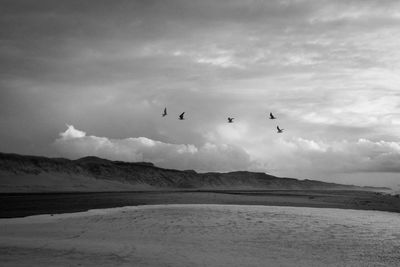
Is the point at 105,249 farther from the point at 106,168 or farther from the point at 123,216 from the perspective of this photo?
the point at 106,168

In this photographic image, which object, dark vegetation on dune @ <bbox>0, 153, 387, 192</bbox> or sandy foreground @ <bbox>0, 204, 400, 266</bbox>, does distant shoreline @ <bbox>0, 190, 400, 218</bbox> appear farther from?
dark vegetation on dune @ <bbox>0, 153, 387, 192</bbox>

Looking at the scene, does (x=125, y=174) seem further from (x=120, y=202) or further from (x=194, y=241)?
(x=194, y=241)

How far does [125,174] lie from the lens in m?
125

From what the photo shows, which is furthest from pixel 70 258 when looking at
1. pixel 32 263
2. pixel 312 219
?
pixel 312 219

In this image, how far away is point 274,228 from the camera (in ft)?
69.6

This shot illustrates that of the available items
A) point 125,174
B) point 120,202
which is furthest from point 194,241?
point 125,174

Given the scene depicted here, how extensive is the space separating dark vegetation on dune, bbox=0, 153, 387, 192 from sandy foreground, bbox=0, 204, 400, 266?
61.9 m

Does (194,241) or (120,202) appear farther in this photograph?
(120,202)

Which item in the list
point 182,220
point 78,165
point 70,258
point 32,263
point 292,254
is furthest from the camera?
point 78,165

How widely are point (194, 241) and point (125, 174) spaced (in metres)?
111

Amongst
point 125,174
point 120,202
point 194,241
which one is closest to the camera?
point 194,241

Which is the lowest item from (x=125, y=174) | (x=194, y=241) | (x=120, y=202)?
(x=194, y=241)

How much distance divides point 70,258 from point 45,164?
288ft

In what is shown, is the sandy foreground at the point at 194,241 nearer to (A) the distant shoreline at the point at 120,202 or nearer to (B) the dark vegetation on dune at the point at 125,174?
(A) the distant shoreline at the point at 120,202
